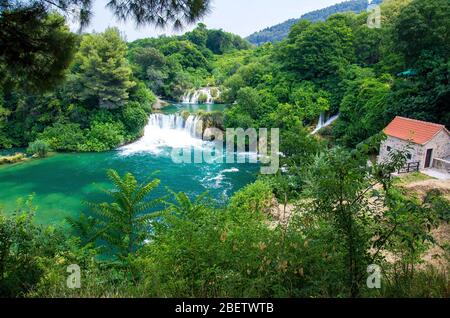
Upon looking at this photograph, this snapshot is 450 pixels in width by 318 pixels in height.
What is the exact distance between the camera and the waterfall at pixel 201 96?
3375 cm

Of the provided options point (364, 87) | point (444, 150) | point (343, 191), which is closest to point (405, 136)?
point (444, 150)

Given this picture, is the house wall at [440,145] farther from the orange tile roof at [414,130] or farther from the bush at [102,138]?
the bush at [102,138]

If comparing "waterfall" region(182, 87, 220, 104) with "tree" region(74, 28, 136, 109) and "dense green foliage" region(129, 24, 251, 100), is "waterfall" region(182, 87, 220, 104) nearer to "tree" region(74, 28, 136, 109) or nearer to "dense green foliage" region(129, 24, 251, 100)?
"dense green foliage" region(129, 24, 251, 100)

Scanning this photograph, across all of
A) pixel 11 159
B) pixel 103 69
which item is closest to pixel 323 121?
pixel 103 69

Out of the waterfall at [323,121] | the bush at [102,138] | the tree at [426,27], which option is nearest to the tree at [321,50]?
the waterfall at [323,121]

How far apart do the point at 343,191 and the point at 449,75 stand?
14097 millimetres

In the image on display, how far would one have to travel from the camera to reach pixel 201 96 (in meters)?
33.7

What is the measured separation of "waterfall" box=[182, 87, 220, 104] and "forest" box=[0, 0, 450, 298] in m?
0.72

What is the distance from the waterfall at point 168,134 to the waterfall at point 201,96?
9.13m

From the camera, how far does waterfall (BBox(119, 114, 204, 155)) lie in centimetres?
2225

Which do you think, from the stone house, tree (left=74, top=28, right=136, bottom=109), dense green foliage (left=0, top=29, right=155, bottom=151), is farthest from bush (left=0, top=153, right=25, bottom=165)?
the stone house

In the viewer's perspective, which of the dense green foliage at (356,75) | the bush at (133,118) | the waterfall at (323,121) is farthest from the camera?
the bush at (133,118)

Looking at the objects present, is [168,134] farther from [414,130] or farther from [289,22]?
[289,22]

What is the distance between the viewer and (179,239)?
14.9ft
